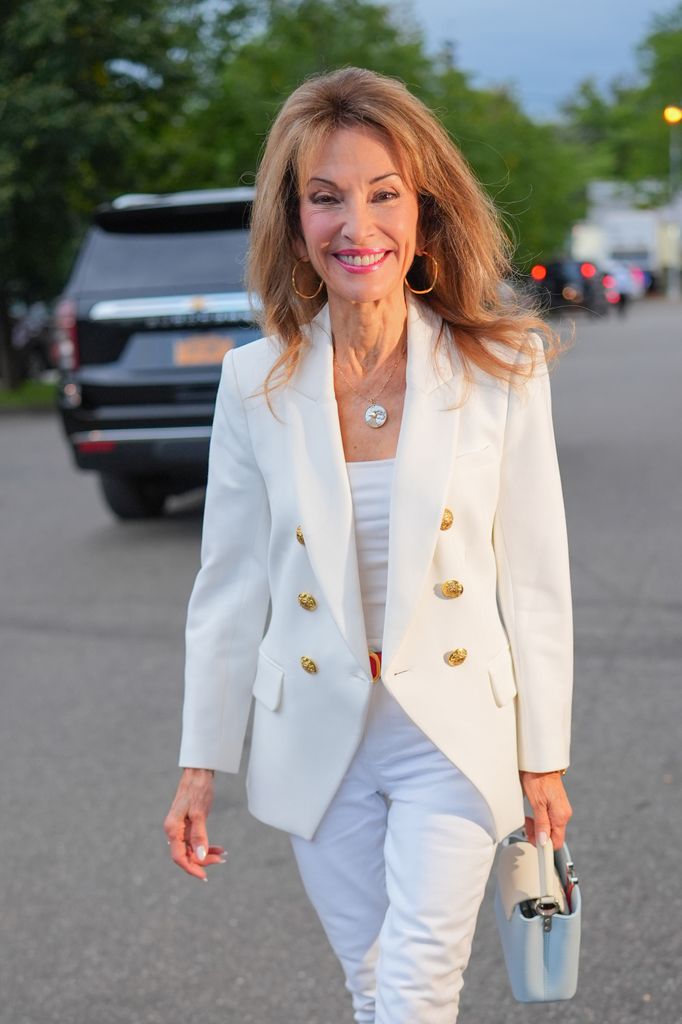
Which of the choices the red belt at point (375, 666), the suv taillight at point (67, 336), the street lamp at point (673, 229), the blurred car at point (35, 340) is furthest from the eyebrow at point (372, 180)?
the street lamp at point (673, 229)

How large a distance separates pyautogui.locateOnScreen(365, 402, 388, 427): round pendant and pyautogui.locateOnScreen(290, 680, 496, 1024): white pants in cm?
45

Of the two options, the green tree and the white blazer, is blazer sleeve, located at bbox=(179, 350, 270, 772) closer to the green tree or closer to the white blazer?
the white blazer

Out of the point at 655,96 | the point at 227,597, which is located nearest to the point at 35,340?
the point at 227,597

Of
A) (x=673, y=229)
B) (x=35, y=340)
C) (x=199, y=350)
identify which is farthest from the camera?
(x=673, y=229)

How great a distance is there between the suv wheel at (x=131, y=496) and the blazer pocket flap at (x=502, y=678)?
7.81m

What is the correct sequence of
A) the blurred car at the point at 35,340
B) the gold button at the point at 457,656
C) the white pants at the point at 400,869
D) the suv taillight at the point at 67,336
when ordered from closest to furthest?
the white pants at the point at 400,869, the gold button at the point at 457,656, the suv taillight at the point at 67,336, the blurred car at the point at 35,340

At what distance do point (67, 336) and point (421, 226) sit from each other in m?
6.79

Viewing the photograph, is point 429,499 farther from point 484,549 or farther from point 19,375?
point 19,375

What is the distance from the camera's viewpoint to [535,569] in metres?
2.44

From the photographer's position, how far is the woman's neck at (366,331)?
255 centimetres

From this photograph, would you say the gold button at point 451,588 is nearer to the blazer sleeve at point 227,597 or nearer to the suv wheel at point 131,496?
the blazer sleeve at point 227,597

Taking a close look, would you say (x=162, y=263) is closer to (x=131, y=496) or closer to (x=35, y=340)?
(x=131, y=496)

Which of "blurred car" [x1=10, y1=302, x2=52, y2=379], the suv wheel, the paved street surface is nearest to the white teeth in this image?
the paved street surface

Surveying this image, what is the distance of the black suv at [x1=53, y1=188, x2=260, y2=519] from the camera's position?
8.79 metres
